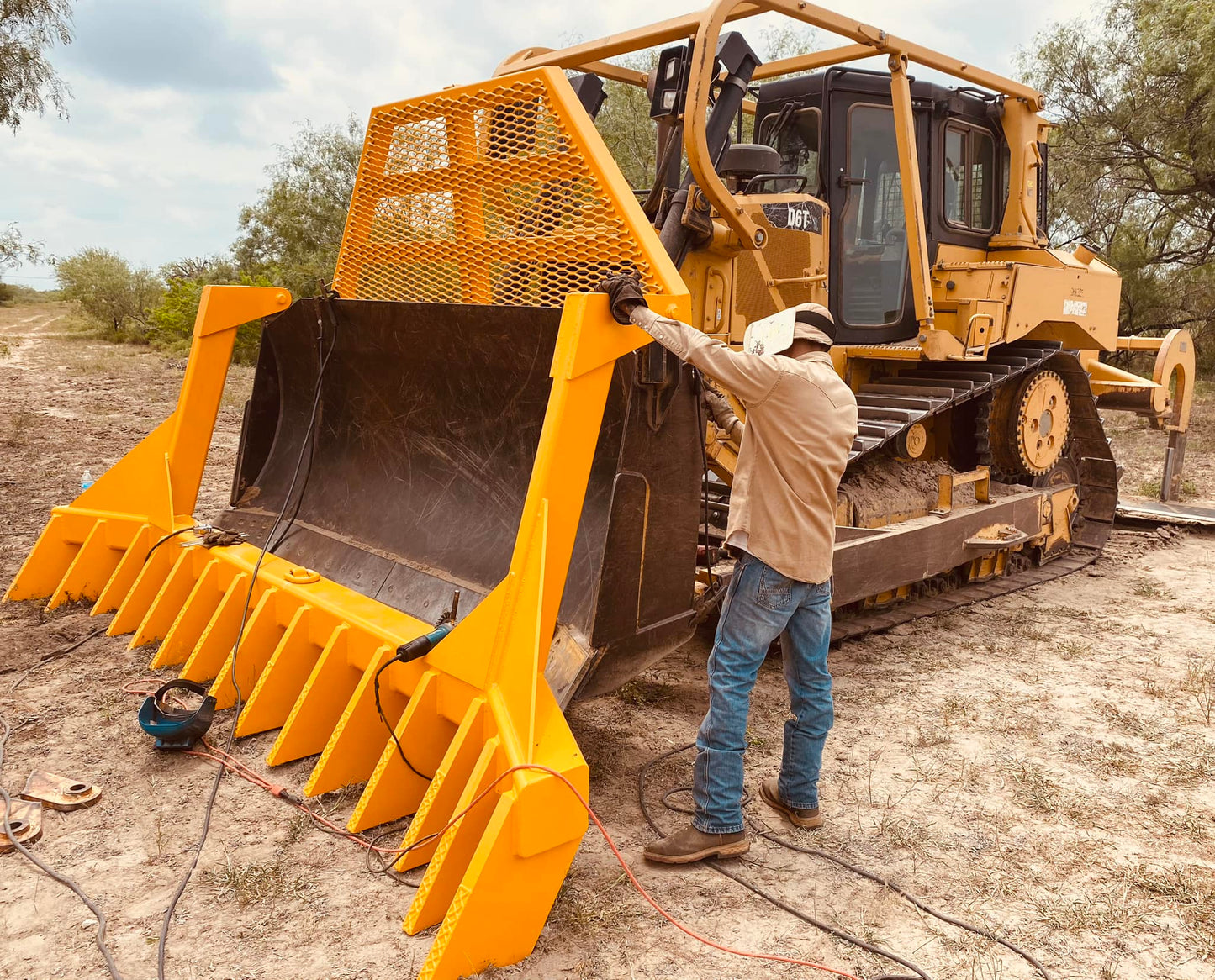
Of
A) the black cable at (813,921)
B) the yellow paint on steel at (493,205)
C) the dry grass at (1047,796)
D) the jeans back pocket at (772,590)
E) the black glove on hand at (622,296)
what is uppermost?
the yellow paint on steel at (493,205)

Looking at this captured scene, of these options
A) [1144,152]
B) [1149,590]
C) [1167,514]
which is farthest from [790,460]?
[1144,152]

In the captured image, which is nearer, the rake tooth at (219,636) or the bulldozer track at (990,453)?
the rake tooth at (219,636)

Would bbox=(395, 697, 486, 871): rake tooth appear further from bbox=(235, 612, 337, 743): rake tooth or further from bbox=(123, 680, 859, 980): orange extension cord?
bbox=(235, 612, 337, 743): rake tooth

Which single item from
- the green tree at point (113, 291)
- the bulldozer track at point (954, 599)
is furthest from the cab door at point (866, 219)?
the green tree at point (113, 291)

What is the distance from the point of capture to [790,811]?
3.48m

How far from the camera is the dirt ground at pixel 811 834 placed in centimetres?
271

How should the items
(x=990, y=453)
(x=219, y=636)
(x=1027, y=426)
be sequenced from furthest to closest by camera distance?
1. (x=1027, y=426)
2. (x=990, y=453)
3. (x=219, y=636)

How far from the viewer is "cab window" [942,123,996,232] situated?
6.06 m

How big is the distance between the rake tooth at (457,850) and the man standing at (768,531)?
2.31 feet

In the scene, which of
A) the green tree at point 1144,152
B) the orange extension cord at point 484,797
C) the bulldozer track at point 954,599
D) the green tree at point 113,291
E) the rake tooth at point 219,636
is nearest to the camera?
the orange extension cord at point 484,797

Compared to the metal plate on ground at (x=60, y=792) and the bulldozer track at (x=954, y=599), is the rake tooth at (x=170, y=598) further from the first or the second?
the bulldozer track at (x=954, y=599)

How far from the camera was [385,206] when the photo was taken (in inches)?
172

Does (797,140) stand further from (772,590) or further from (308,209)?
(308,209)

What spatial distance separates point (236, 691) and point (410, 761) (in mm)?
1155
